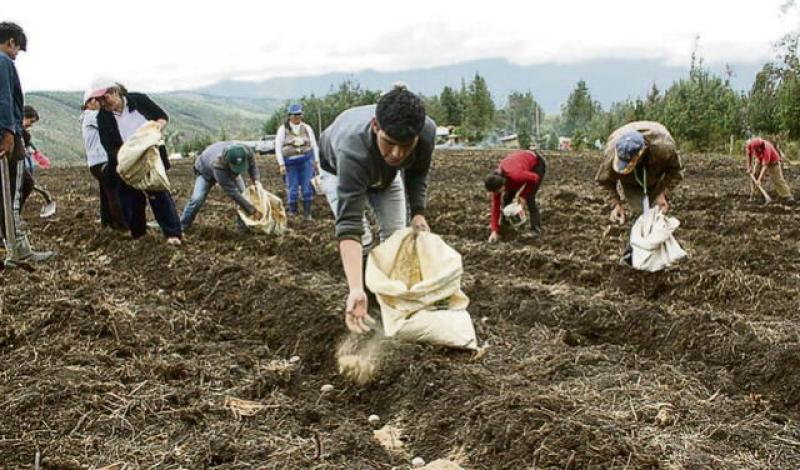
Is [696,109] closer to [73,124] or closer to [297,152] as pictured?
[297,152]

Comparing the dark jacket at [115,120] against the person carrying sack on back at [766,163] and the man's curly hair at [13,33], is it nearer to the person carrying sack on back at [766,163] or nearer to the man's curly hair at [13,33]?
the man's curly hair at [13,33]

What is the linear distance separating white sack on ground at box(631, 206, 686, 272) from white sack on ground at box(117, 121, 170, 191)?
3951 millimetres

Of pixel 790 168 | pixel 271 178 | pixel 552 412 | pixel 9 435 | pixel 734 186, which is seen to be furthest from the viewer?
pixel 271 178

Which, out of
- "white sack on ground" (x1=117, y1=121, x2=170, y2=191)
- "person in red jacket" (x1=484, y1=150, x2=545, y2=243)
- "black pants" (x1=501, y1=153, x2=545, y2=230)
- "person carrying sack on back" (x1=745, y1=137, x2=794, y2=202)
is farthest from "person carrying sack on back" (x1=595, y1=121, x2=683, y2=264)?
"person carrying sack on back" (x1=745, y1=137, x2=794, y2=202)

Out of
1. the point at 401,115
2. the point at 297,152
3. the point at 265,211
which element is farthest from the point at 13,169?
the point at 401,115

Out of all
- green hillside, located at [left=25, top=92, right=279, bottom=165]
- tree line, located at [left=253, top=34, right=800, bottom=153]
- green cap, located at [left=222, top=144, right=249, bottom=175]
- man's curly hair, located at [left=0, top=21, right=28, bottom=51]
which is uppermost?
man's curly hair, located at [left=0, top=21, right=28, bottom=51]

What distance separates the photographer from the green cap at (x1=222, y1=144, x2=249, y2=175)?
7.06 m

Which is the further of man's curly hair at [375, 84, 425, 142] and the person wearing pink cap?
the person wearing pink cap

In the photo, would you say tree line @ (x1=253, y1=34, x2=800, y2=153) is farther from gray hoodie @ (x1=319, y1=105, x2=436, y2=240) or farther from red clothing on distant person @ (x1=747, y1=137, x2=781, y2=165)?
gray hoodie @ (x1=319, y1=105, x2=436, y2=240)

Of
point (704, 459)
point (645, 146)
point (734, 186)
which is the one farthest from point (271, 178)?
point (704, 459)

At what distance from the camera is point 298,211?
966 cm

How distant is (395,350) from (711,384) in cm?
163

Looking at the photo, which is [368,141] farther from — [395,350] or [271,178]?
[271,178]

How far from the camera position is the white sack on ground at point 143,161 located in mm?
6344
